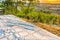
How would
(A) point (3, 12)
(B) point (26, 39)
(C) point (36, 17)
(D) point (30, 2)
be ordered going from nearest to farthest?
(B) point (26, 39), (C) point (36, 17), (D) point (30, 2), (A) point (3, 12)

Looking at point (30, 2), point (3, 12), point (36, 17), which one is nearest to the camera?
point (36, 17)

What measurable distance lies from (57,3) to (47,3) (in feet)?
2.23

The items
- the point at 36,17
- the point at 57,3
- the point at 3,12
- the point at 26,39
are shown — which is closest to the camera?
the point at 26,39

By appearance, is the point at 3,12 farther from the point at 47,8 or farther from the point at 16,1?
the point at 47,8

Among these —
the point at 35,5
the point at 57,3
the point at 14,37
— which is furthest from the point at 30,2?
the point at 14,37

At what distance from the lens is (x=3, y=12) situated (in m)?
10.3

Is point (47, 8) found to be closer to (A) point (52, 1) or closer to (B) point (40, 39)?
(A) point (52, 1)

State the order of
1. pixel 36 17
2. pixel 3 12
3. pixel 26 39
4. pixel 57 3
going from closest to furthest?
1. pixel 26 39
2. pixel 36 17
3. pixel 3 12
4. pixel 57 3

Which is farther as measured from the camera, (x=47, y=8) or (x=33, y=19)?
(x=47, y=8)

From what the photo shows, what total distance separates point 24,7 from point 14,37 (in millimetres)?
5250

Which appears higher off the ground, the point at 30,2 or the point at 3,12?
the point at 30,2

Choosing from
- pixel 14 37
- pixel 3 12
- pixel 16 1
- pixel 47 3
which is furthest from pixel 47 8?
pixel 14 37

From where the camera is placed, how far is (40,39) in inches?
175

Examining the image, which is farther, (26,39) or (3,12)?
(3,12)
